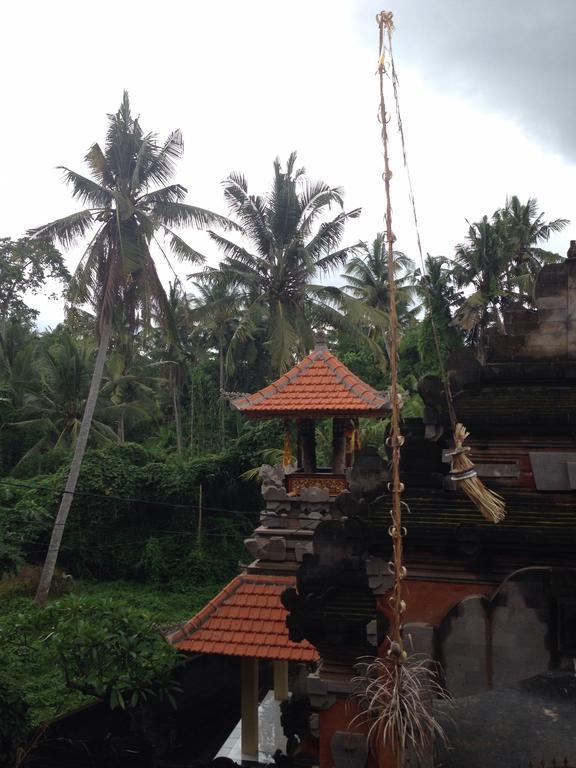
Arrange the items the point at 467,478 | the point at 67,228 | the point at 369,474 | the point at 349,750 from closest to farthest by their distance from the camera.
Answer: the point at 467,478
the point at 349,750
the point at 369,474
the point at 67,228

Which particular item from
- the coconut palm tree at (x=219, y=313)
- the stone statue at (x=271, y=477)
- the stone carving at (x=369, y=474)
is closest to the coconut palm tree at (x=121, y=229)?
the coconut palm tree at (x=219, y=313)

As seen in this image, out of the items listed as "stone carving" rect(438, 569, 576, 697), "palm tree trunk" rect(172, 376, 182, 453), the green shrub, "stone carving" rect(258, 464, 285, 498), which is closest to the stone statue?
"stone carving" rect(258, 464, 285, 498)

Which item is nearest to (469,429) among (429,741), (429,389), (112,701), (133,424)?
(429,389)

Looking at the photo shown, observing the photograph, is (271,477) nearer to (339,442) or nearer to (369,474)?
(339,442)

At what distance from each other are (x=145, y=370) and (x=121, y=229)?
2496cm

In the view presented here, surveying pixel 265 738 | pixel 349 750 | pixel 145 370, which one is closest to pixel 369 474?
pixel 349 750

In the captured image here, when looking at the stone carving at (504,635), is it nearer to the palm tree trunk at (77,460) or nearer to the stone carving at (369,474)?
the stone carving at (369,474)

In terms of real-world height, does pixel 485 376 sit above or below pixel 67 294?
below

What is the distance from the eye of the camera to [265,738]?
11211 mm

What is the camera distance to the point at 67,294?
67.5 ft

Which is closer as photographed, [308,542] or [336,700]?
[336,700]

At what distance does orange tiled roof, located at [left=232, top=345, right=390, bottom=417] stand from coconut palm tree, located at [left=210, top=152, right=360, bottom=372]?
1589cm

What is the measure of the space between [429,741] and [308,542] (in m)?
5.64

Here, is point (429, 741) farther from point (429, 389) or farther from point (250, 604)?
point (250, 604)
